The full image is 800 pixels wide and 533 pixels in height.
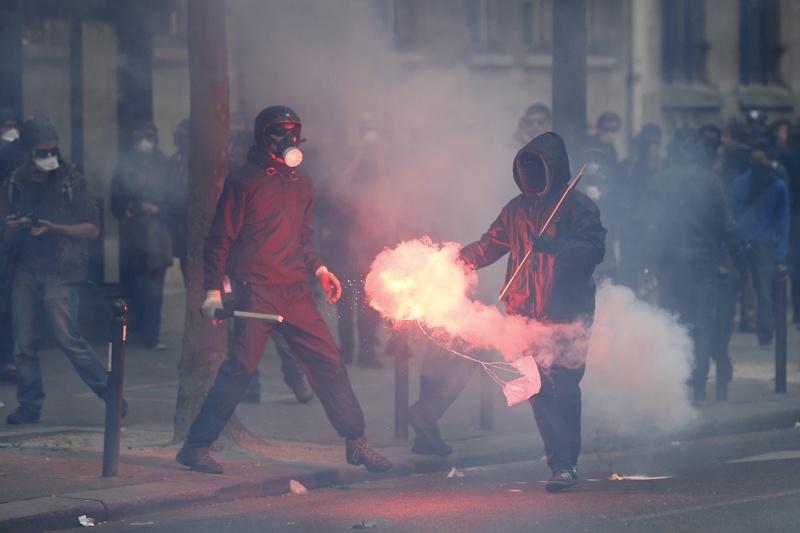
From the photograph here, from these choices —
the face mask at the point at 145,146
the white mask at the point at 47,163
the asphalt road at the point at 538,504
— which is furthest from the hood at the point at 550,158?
the face mask at the point at 145,146

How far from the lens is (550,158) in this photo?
7.12 meters

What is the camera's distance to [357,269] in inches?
435

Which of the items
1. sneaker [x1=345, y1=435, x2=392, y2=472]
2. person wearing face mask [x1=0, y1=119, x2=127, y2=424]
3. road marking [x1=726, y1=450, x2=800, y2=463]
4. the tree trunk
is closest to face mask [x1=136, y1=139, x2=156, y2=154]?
person wearing face mask [x1=0, y1=119, x2=127, y2=424]

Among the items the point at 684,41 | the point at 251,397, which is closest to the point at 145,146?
the point at 251,397

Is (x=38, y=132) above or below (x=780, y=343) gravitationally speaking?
above

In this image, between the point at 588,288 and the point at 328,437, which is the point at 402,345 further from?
the point at 588,288

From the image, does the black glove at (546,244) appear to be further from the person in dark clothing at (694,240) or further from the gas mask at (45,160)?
the gas mask at (45,160)

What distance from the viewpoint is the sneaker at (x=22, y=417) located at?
28.9ft

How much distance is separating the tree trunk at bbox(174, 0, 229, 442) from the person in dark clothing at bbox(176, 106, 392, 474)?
2.18 ft

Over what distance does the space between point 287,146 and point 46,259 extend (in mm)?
2271

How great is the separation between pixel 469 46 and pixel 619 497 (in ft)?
19.9

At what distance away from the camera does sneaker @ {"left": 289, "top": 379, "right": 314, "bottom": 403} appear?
32.4 feet

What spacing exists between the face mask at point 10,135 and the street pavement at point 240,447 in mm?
1789

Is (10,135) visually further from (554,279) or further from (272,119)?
(554,279)
